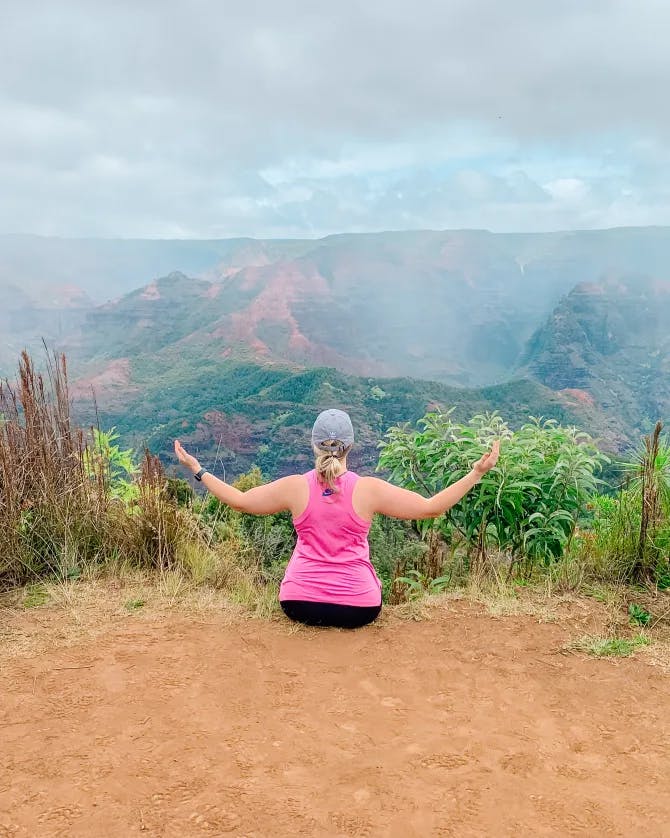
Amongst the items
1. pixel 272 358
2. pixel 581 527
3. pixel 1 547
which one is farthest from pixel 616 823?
pixel 272 358

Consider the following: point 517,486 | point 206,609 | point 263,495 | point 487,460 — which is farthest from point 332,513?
point 517,486

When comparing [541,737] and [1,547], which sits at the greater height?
[1,547]

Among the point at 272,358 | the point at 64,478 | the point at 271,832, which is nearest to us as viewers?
the point at 271,832

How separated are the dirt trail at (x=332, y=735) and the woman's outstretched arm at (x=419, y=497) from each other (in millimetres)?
604

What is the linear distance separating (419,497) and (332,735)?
3.45ft

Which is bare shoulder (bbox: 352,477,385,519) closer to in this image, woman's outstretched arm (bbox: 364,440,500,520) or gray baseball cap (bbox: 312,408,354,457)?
woman's outstretched arm (bbox: 364,440,500,520)

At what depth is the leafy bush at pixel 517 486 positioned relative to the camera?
Answer: 12.5 feet

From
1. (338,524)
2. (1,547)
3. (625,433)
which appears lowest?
(625,433)

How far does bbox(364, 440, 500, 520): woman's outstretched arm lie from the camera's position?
113 inches

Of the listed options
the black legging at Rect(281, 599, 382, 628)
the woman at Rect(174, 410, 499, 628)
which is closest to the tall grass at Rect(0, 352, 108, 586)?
the woman at Rect(174, 410, 499, 628)

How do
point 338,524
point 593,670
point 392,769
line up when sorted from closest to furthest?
point 392,769, point 593,670, point 338,524

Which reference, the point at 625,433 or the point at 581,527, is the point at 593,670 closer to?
the point at 581,527

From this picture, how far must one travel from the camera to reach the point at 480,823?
189 cm

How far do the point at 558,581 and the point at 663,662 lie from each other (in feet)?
2.59
